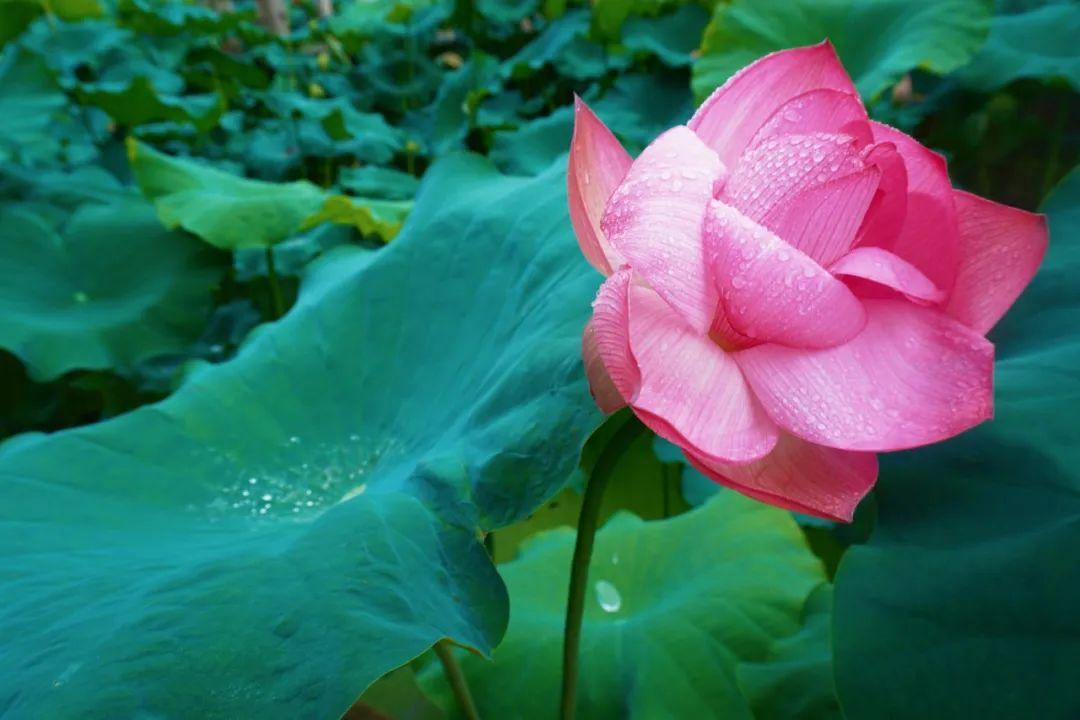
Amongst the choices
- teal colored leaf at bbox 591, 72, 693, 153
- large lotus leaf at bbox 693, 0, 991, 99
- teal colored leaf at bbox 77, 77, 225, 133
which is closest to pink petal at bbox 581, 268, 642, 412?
large lotus leaf at bbox 693, 0, 991, 99

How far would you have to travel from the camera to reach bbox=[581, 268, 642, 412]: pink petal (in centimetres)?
35

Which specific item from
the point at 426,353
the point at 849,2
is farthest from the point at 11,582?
the point at 849,2

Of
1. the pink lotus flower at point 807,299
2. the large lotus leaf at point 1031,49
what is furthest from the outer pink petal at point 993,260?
the large lotus leaf at point 1031,49

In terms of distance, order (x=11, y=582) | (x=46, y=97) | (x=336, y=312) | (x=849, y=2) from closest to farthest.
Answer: (x=11, y=582) → (x=336, y=312) → (x=849, y=2) → (x=46, y=97)

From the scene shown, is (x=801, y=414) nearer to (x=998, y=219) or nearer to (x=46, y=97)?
(x=998, y=219)

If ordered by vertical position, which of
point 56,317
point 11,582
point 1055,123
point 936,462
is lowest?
point 56,317

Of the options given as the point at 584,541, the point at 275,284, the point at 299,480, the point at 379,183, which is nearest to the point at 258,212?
the point at 275,284

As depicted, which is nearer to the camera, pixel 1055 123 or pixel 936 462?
pixel 936 462

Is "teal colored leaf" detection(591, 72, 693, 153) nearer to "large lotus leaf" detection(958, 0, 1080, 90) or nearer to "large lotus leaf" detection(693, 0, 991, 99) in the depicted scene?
"large lotus leaf" detection(693, 0, 991, 99)

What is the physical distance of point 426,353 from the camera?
0.73 m

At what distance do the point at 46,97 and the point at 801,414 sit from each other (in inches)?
73.2

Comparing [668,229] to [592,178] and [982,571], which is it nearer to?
[592,178]

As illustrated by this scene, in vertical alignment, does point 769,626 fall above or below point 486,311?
below

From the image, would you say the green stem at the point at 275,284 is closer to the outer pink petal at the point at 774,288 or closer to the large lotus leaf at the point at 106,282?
the large lotus leaf at the point at 106,282
